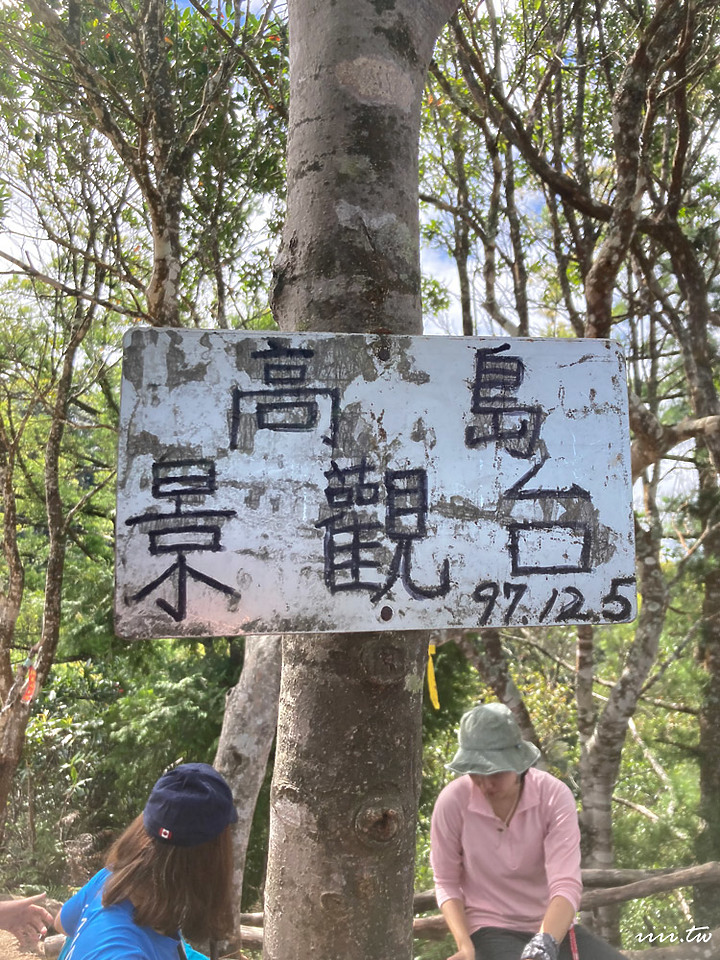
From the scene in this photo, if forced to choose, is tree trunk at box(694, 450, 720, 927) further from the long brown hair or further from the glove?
the long brown hair

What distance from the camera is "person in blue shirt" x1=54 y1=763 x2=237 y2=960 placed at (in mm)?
1356

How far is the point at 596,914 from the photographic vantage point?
500 cm

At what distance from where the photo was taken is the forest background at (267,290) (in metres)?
4.29

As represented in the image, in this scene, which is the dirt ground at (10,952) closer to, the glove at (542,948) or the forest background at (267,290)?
the forest background at (267,290)

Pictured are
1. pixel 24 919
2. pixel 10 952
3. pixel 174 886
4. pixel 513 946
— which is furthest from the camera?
pixel 10 952

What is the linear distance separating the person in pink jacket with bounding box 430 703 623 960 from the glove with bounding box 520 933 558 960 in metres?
0.19

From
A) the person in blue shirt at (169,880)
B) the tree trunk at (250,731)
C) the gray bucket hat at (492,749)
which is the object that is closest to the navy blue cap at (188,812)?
the person in blue shirt at (169,880)

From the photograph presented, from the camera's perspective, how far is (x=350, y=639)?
1.12m

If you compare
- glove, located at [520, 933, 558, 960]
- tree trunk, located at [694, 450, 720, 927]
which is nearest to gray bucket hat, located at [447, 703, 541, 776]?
glove, located at [520, 933, 558, 960]

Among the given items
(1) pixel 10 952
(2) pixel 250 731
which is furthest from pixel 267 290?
(1) pixel 10 952

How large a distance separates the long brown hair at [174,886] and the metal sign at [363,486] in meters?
0.60

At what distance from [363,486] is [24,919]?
1512 mm

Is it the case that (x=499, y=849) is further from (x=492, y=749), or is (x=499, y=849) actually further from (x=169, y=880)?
(x=169, y=880)

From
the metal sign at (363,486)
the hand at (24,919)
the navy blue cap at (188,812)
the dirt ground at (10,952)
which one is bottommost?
the dirt ground at (10,952)
